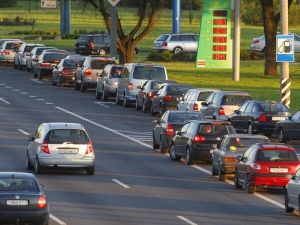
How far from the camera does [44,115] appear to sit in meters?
50.8

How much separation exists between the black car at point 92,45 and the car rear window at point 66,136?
58.0m

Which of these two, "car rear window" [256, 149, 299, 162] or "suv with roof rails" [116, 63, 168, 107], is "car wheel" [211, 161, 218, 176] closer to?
"car rear window" [256, 149, 299, 162]

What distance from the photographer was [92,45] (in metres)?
90.8

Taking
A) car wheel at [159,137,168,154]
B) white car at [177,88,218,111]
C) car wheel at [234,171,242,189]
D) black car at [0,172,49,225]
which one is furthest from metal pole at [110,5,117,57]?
black car at [0,172,49,225]

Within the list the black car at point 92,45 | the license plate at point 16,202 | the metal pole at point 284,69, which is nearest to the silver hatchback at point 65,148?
the license plate at point 16,202

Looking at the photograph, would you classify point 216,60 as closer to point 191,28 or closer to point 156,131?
point 156,131

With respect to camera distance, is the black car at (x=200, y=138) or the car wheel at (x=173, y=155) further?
the car wheel at (x=173, y=155)

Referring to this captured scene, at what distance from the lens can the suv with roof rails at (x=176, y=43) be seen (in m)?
92.6

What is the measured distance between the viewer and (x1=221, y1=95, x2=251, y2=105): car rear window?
46.2m

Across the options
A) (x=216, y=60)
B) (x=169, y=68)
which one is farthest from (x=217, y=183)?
(x=169, y=68)

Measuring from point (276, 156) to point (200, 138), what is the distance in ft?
19.7

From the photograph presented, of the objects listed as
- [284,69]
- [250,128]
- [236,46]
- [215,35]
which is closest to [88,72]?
[215,35]

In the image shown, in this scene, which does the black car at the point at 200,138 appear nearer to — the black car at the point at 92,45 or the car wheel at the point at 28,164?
the car wheel at the point at 28,164

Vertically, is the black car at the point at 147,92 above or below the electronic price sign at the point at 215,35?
below
